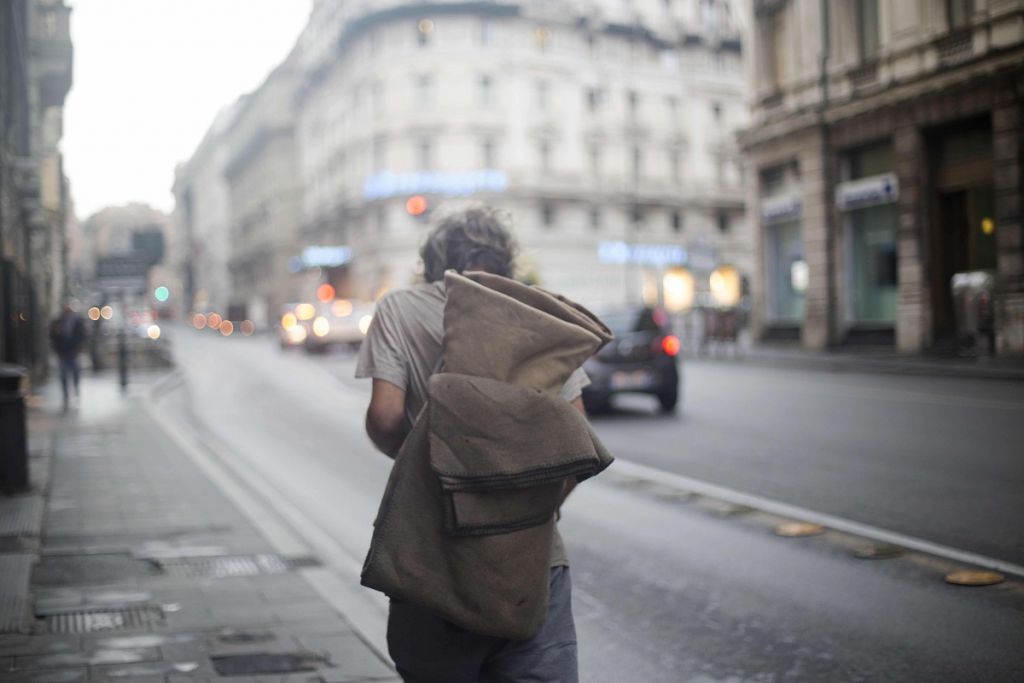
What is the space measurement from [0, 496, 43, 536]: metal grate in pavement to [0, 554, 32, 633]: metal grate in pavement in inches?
37.9

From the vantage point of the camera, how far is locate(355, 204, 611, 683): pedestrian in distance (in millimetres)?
2553

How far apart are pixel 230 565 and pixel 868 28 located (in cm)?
2296

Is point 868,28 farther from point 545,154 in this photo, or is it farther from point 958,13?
point 545,154

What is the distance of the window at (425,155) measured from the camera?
63531 mm

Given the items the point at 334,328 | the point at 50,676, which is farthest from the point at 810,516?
the point at 334,328

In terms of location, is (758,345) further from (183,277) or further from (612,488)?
(183,277)

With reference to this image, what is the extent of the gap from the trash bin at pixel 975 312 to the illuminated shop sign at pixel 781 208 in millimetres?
7360

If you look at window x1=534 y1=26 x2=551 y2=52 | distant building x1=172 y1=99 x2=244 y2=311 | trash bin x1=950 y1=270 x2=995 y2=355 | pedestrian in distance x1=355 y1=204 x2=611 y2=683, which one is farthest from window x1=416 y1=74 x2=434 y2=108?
A: pedestrian in distance x1=355 y1=204 x2=611 y2=683

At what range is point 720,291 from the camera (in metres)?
68.4

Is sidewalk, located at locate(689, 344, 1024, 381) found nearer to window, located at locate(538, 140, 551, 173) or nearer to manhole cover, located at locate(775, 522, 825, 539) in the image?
manhole cover, located at locate(775, 522, 825, 539)

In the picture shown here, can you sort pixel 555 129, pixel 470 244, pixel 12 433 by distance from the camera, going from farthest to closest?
pixel 555 129 < pixel 12 433 < pixel 470 244

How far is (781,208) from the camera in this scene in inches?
1174

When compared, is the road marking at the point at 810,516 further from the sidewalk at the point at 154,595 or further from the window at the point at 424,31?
the window at the point at 424,31

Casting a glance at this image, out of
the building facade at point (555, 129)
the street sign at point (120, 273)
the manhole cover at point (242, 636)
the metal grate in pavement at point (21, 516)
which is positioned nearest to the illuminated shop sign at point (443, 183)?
the building facade at point (555, 129)
